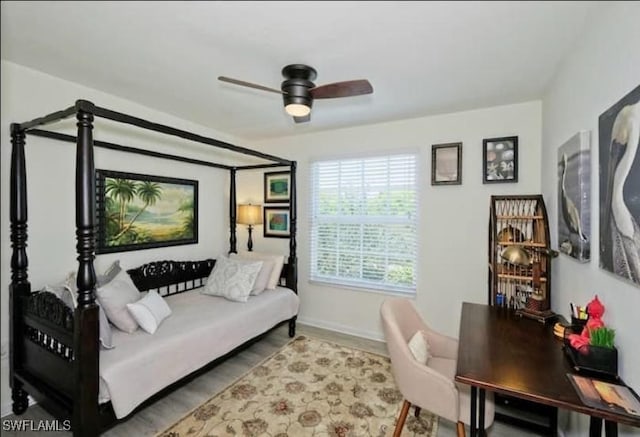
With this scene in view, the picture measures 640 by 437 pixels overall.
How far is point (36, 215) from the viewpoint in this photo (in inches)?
93.8

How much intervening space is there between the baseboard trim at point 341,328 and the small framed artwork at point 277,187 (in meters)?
1.61

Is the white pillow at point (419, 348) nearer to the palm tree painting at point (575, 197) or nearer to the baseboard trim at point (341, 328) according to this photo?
the palm tree painting at point (575, 197)

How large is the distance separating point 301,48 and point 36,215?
7.76 ft

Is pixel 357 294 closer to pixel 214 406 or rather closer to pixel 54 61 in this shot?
pixel 214 406

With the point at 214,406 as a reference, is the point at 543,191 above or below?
above

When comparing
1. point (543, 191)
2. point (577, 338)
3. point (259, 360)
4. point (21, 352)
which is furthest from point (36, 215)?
point (543, 191)

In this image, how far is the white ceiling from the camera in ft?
5.18

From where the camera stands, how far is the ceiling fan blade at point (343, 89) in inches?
74.3

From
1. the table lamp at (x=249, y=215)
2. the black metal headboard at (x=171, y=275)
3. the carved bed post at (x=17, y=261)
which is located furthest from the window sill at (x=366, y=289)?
the carved bed post at (x=17, y=261)

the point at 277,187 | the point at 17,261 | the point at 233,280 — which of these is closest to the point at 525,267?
the point at 233,280

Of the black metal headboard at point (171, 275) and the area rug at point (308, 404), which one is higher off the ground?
the black metal headboard at point (171, 275)

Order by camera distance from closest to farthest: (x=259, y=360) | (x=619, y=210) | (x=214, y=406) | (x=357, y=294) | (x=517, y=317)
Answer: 1. (x=619, y=210)
2. (x=517, y=317)
3. (x=214, y=406)
4. (x=259, y=360)
5. (x=357, y=294)

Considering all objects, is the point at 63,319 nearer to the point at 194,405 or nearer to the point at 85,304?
the point at 85,304

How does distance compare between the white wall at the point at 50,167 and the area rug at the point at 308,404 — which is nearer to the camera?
the area rug at the point at 308,404
